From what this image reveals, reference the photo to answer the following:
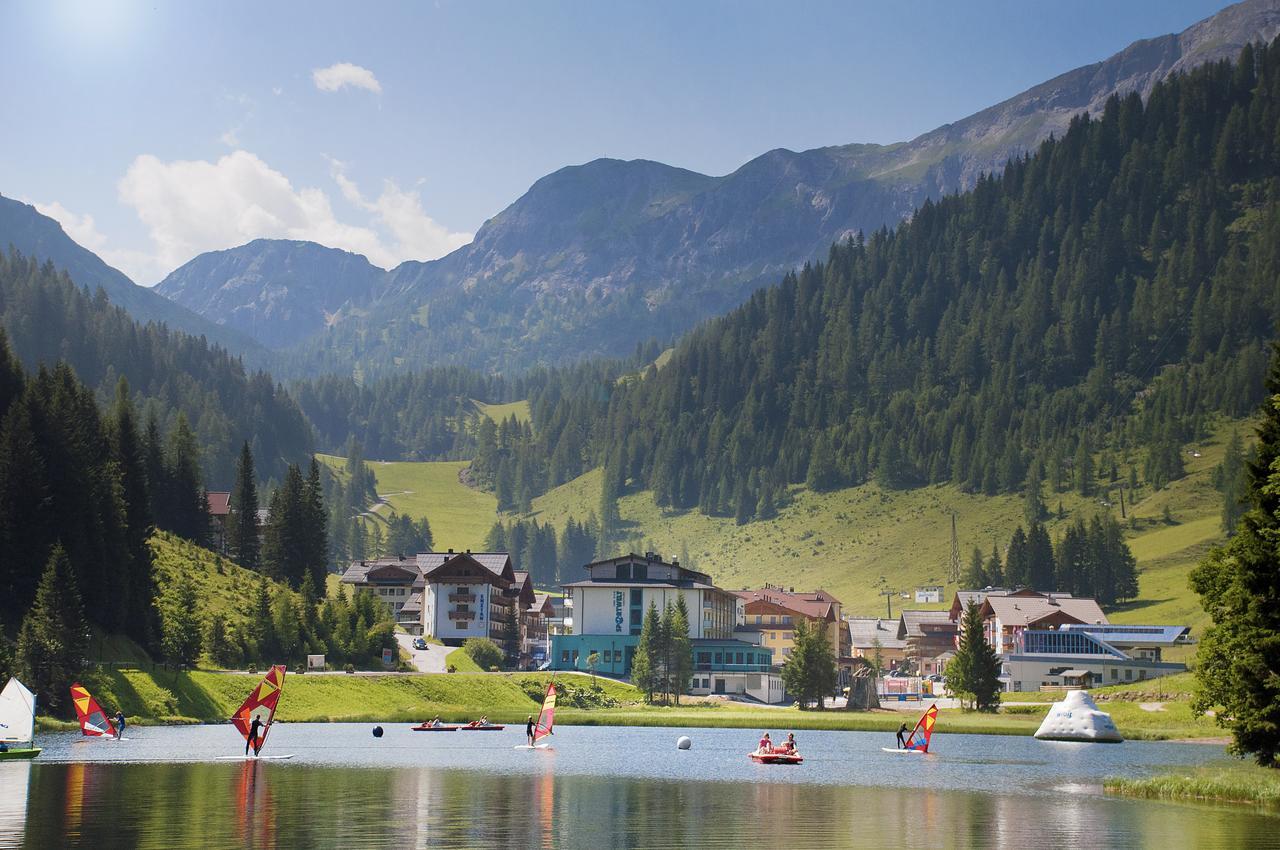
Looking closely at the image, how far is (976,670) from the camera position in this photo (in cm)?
15062

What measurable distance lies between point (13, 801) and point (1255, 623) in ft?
171

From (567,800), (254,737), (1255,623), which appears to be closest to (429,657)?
(254,737)

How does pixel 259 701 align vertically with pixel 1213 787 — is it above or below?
above

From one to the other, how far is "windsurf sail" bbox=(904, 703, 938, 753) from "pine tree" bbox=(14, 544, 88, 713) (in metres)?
59.4

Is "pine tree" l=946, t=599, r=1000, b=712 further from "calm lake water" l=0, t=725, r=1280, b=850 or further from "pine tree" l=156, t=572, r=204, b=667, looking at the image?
"pine tree" l=156, t=572, r=204, b=667

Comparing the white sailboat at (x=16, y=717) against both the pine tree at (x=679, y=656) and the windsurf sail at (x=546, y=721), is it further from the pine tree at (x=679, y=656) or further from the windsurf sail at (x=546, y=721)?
the pine tree at (x=679, y=656)

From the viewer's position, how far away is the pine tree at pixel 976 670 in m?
150

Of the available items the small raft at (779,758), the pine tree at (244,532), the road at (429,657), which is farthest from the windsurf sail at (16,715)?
the pine tree at (244,532)

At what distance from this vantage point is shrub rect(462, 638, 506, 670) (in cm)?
17800

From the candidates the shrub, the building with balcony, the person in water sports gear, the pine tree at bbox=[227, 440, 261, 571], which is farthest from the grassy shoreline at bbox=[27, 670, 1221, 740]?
the pine tree at bbox=[227, 440, 261, 571]

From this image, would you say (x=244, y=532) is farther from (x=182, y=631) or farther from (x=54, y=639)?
(x=54, y=639)

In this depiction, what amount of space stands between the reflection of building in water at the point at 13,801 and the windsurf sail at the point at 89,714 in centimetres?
1621

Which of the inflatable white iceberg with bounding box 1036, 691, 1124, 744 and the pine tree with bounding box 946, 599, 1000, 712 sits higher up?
the pine tree with bounding box 946, 599, 1000, 712

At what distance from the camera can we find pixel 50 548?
113312 millimetres
